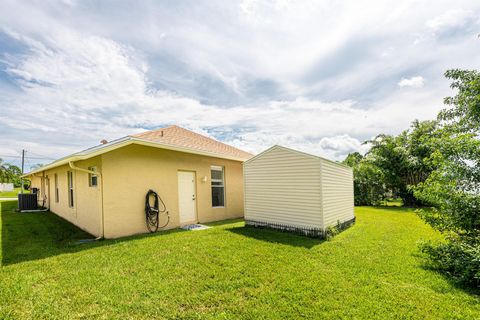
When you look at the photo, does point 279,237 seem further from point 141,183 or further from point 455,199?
point 141,183

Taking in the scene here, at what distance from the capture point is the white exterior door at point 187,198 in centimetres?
796

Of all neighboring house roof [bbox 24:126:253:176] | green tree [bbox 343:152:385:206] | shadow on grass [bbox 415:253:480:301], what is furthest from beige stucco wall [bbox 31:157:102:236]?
green tree [bbox 343:152:385:206]

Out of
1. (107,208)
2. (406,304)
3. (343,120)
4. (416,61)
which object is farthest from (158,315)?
(343,120)

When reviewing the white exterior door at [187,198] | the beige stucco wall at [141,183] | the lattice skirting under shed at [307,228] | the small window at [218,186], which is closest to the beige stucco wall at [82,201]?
the beige stucco wall at [141,183]

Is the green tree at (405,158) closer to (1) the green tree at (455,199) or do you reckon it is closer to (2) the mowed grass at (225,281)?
(2) the mowed grass at (225,281)

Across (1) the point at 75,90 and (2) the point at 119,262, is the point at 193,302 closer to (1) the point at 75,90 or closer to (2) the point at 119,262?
(2) the point at 119,262

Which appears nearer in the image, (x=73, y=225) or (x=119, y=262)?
(x=119, y=262)

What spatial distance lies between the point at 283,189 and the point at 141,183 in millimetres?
4477

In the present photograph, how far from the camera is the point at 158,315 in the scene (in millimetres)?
2619

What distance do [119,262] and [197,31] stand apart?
6635mm

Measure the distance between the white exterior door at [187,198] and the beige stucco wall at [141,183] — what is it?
175mm

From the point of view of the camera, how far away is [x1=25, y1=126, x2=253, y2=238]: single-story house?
6180 mm

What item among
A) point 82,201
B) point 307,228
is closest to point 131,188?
point 82,201

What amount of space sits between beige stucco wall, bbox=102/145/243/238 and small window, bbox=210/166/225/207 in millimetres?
320
